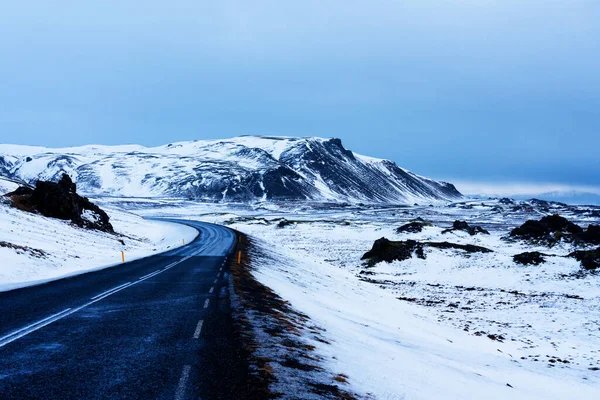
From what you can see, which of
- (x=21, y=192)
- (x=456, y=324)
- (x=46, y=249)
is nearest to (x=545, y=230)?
(x=456, y=324)

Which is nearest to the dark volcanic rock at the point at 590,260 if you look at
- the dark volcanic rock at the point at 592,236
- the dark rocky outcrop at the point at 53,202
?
the dark volcanic rock at the point at 592,236

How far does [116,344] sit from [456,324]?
16.9 metres

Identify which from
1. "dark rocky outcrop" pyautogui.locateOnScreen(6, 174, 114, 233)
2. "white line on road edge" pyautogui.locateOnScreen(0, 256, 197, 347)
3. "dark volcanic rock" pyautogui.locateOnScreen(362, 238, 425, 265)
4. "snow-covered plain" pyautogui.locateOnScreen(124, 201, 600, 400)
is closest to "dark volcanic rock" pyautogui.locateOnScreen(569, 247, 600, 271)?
"snow-covered plain" pyautogui.locateOnScreen(124, 201, 600, 400)

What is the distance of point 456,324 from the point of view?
20688mm

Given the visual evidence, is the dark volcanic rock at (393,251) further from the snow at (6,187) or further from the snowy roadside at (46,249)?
the snow at (6,187)

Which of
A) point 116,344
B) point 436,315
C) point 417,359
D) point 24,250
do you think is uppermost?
point 116,344

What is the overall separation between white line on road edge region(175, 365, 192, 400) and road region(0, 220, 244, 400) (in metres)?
→ 0.02

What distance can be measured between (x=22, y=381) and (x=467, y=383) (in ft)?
30.6

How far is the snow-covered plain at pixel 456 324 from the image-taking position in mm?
9773

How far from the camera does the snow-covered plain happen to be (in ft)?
32.1

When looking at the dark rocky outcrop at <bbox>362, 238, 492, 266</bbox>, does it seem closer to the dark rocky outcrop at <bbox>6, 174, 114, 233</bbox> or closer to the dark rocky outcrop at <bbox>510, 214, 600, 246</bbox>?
the dark rocky outcrop at <bbox>510, 214, 600, 246</bbox>

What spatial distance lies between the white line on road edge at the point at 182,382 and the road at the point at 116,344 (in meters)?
0.02

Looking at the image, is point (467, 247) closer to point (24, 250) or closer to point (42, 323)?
point (24, 250)

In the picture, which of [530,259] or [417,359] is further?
[530,259]
